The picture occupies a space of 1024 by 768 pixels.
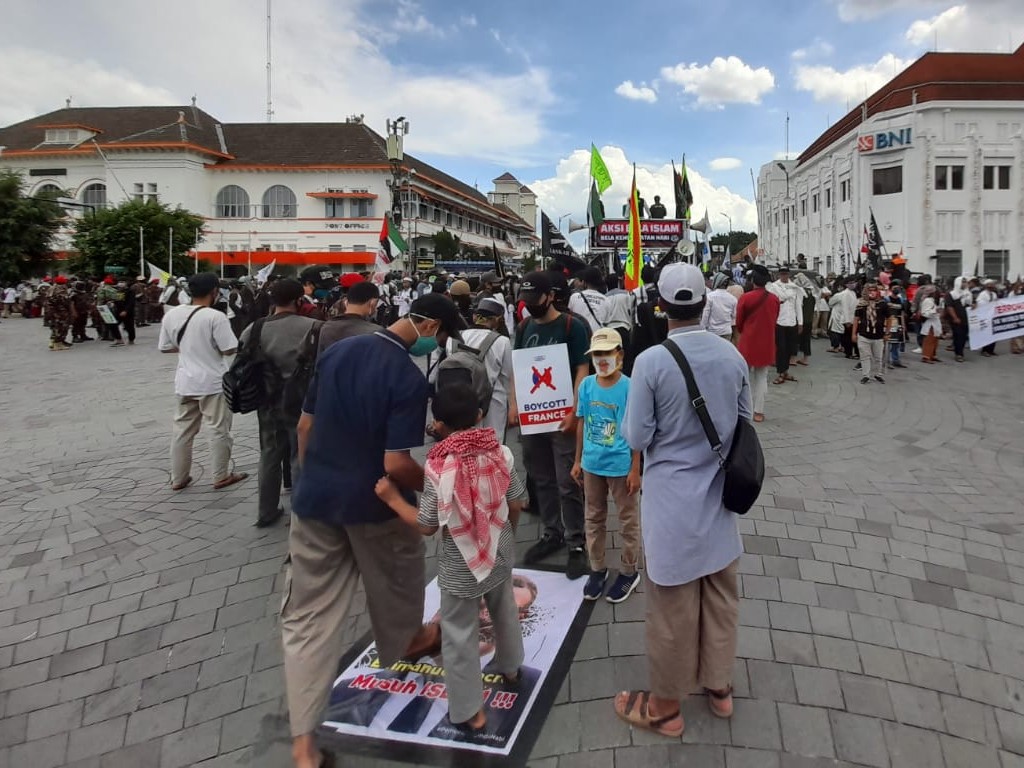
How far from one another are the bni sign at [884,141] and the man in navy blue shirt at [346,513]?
149 feet

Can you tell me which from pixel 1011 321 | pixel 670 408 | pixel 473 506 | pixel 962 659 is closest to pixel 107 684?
pixel 473 506

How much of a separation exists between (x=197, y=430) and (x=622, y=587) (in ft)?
13.0

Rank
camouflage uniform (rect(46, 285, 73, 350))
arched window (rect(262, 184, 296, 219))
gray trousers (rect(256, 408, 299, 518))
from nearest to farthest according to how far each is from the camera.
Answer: gray trousers (rect(256, 408, 299, 518)) < camouflage uniform (rect(46, 285, 73, 350)) < arched window (rect(262, 184, 296, 219))

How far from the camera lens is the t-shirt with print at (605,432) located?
3.66m

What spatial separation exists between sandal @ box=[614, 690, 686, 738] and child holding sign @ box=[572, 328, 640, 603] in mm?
843

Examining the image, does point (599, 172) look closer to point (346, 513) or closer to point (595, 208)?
point (595, 208)

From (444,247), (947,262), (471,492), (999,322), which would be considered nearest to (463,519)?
(471,492)

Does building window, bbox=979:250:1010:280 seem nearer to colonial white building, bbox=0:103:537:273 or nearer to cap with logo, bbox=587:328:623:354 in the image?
colonial white building, bbox=0:103:537:273

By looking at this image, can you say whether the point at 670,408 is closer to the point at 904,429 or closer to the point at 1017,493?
the point at 1017,493

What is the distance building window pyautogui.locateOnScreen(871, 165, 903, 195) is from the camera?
1544 inches

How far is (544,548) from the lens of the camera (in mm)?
4289

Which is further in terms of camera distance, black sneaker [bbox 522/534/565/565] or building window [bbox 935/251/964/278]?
building window [bbox 935/251/964/278]

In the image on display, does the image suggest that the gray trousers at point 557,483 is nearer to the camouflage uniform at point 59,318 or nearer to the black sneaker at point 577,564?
the black sneaker at point 577,564

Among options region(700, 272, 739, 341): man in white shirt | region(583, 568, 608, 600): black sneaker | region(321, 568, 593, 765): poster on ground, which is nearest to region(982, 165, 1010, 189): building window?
region(700, 272, 739, 341): man in white shirt
